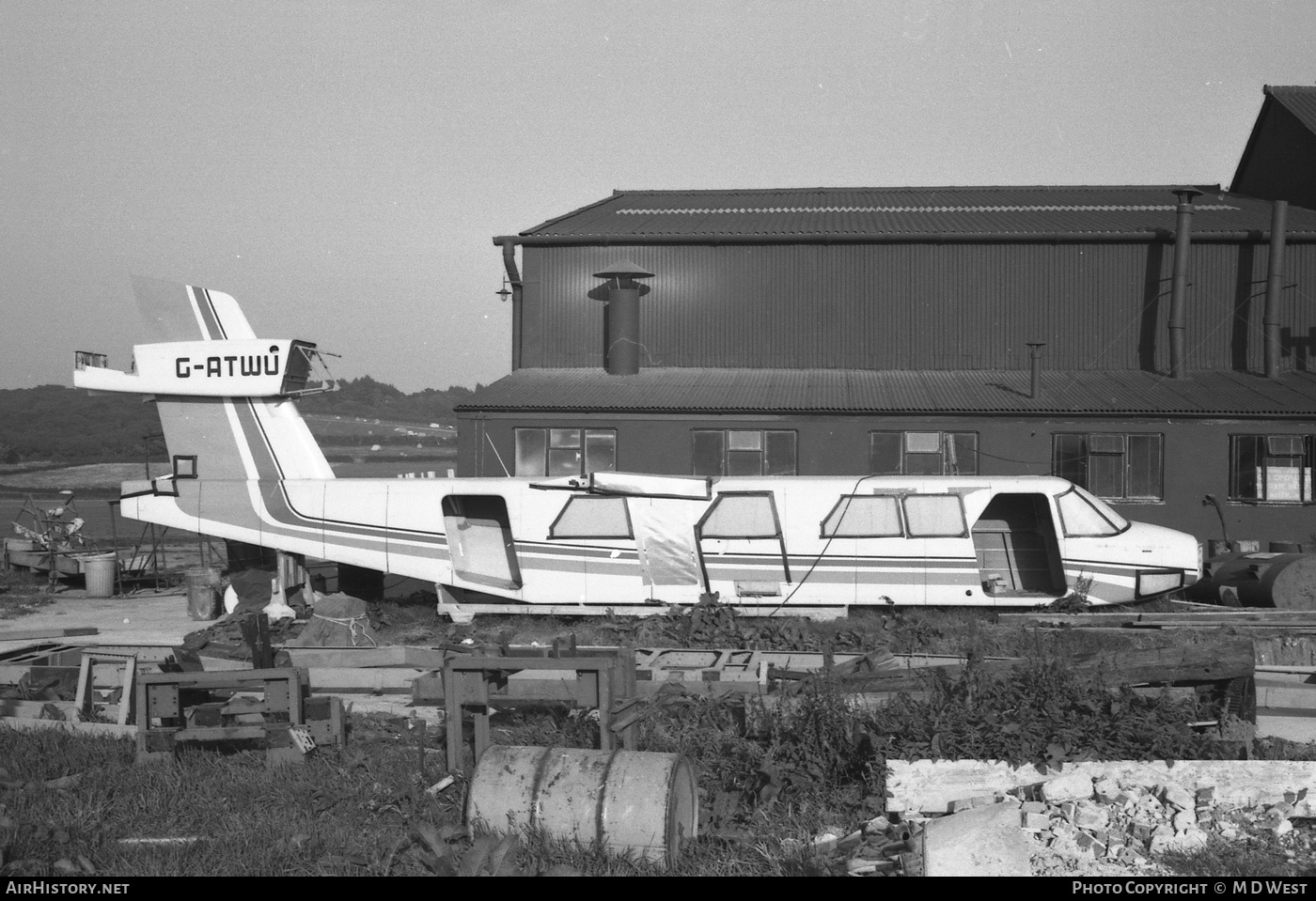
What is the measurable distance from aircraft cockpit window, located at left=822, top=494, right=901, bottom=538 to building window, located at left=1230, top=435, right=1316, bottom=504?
10018mm

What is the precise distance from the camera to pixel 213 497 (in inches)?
623

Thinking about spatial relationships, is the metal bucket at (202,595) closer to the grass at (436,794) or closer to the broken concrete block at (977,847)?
the grass at (436,794)

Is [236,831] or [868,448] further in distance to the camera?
[868,448]

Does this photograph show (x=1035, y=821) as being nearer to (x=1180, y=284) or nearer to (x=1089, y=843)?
(x=1089, y=843)

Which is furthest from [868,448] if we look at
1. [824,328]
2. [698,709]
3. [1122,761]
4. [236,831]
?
[236,831]

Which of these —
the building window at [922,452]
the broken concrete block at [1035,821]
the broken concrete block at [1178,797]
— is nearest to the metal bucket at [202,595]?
the building window at [922,452]

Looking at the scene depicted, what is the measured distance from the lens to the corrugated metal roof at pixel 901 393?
21.4m

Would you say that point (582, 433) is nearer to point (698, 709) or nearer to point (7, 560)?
point (7, 560)

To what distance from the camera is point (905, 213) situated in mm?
27531

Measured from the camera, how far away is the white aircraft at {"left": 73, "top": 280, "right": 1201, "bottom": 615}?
48.1ft

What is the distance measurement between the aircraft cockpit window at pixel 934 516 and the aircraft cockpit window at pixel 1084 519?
4.73ft

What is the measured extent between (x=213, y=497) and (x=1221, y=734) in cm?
1309

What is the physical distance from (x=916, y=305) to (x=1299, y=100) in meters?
11.5

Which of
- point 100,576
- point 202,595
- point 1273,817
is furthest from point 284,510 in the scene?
point 1273,817
